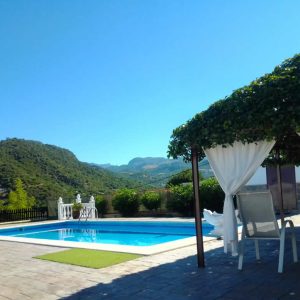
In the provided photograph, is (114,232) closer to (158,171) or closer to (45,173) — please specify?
(45,173)

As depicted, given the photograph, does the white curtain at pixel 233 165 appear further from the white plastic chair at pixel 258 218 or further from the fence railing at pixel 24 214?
the fence railing at pixel 24 214

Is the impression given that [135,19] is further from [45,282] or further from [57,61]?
[45,282]

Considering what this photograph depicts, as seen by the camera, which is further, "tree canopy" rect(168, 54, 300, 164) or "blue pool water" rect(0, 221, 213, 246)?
"blue pool water" rect(0, 221, 213, 246)

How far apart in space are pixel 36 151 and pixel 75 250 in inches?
1517

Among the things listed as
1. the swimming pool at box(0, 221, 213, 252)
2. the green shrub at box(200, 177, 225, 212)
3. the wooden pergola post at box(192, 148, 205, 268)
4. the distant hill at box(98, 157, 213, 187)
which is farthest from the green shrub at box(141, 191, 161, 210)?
the wooden pergola post at box(192, 148, 205, 268)

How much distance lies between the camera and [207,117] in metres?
5.58

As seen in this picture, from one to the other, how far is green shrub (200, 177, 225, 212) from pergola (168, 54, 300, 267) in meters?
8.20

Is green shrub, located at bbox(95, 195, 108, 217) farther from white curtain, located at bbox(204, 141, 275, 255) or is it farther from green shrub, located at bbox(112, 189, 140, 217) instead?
white curtain, located at bbox(204, 141, 275, 255)

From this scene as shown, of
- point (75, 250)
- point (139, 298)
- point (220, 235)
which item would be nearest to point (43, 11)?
point (75, 250)

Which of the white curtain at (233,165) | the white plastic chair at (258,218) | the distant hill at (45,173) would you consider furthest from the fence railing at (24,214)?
the white plastic chair at (258,218)

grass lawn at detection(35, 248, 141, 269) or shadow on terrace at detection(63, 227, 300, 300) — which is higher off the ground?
shadow on terrace at detection(63, 227, 300, 300)

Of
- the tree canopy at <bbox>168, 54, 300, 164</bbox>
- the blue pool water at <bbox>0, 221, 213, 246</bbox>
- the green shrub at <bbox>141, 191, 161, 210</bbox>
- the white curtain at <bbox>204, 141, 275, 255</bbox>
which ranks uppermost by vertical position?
the tree canopy at <bbox>168, 54, 300, 164</bbox>

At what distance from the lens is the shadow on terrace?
4.33 meters

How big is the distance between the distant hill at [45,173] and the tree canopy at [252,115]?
25677 mm
